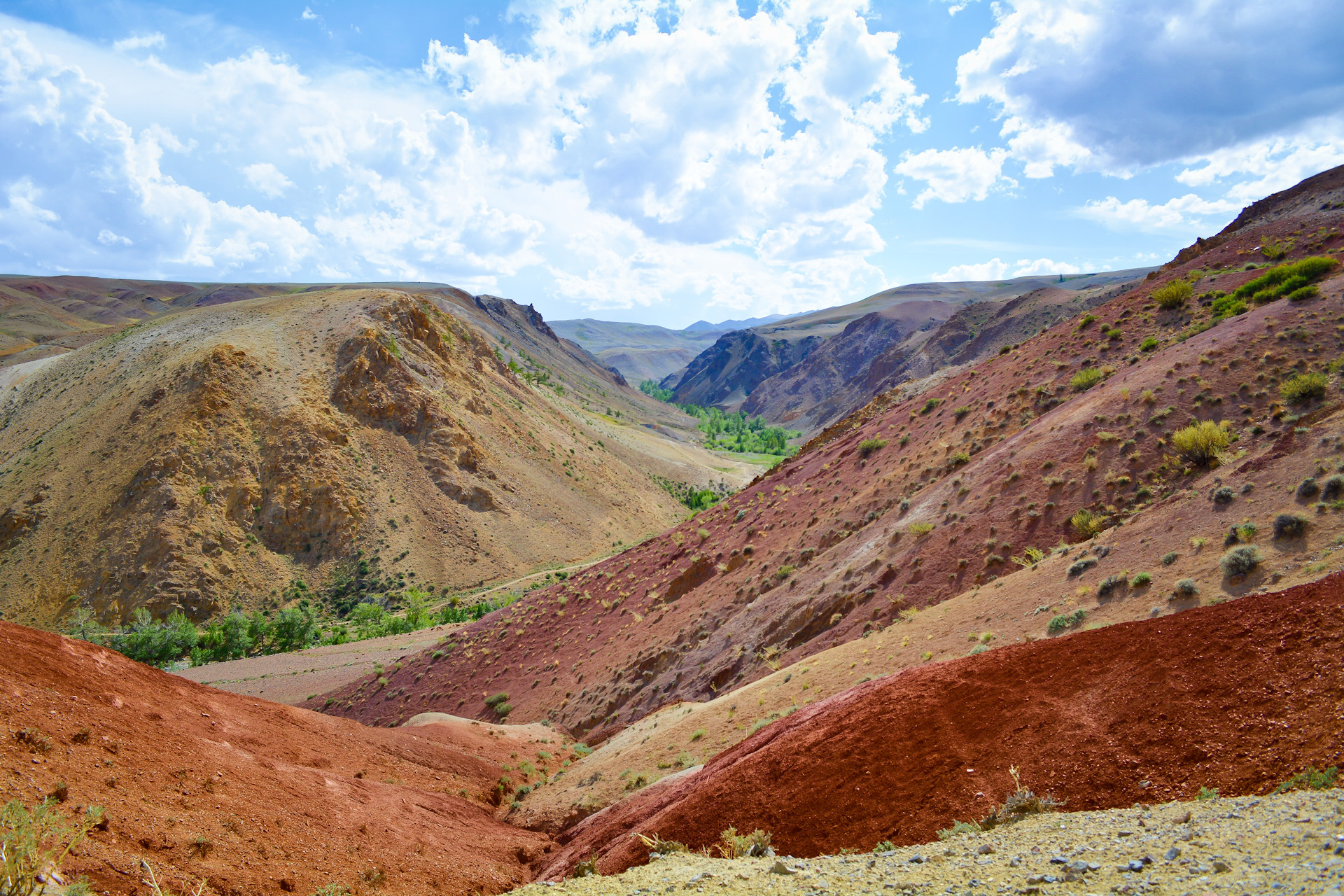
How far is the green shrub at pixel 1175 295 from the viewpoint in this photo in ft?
81.8

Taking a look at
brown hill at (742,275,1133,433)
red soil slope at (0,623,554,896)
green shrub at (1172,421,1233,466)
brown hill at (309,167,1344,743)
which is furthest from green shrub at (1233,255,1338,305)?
brown hill at (742,275,1133,433)

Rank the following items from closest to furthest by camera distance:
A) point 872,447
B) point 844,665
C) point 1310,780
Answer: point 1310,780 < point 844,665 < point 872,447

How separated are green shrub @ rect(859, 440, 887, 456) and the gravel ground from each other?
21.6m

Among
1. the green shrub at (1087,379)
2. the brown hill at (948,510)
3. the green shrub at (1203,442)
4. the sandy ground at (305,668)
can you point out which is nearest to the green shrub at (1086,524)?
the brown hill at (948,510)

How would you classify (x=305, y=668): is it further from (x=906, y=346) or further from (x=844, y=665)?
(x=906, y=346)

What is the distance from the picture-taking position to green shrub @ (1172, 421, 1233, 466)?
48.9 feet

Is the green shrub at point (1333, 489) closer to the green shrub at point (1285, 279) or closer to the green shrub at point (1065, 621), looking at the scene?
the green shrub at point (1065, 621)

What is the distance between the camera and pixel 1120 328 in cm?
2523

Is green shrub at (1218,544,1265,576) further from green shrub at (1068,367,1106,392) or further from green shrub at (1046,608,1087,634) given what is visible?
green shrub at (1068,367,1106,392)

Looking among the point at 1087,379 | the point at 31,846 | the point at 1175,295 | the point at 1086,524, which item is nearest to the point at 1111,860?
the point at 31,846

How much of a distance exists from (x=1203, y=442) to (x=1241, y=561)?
597 centimetres

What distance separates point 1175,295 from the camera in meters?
24.9

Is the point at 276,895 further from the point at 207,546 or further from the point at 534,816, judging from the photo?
the point at 207,546

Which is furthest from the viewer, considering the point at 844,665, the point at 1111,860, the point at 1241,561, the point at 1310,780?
the point at 844,665
